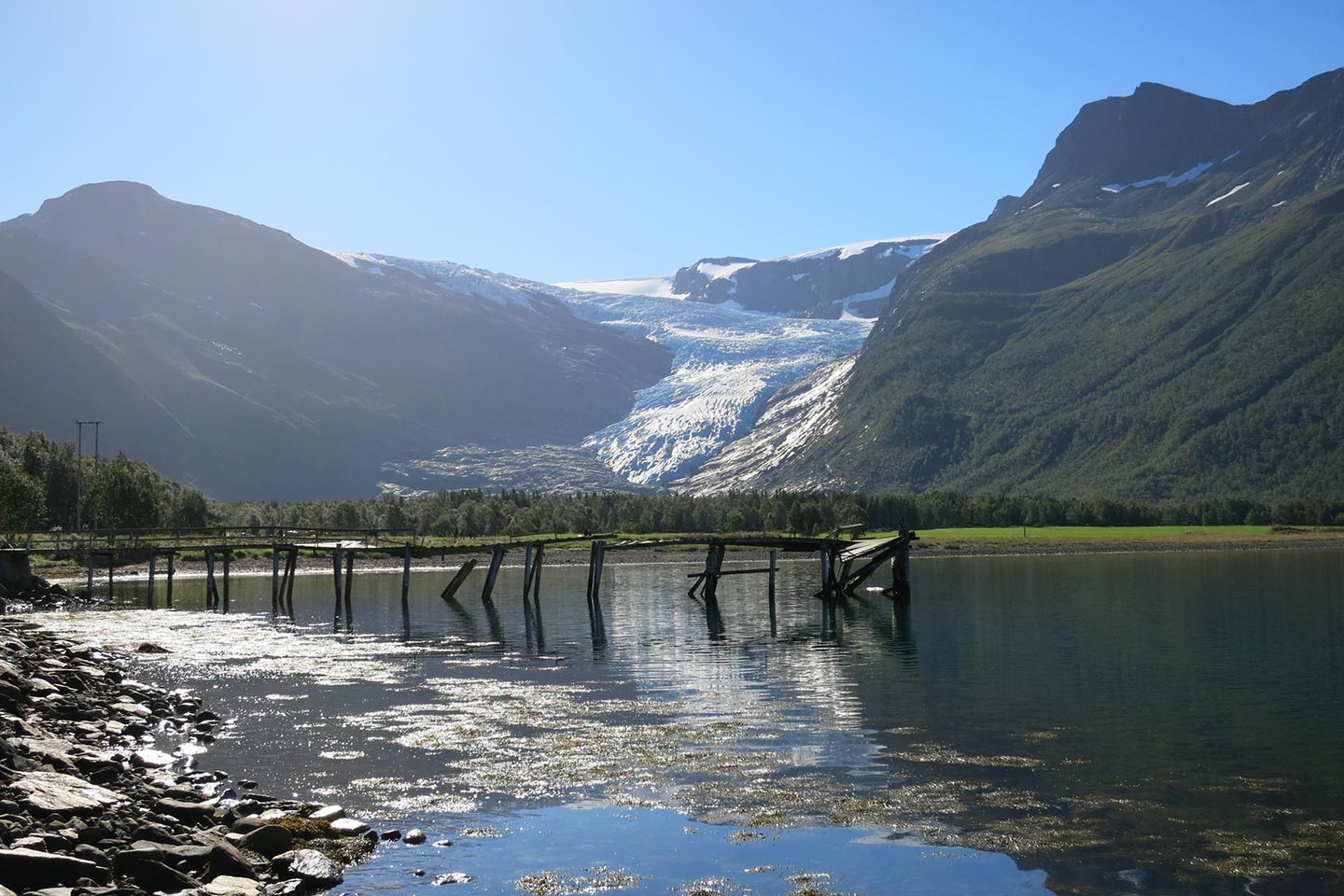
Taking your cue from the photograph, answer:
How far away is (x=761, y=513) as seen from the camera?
141500 mm

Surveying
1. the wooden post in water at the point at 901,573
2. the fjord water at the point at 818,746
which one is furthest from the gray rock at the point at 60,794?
the wooden post in water at the point at 901,573

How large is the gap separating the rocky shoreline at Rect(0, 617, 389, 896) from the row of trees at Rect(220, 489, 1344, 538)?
11180 cm

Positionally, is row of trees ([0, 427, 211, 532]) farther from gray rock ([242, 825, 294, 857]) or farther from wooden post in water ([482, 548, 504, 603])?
gray rock ([242, 825, 294, 857])

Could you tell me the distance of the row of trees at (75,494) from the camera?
89188 millimetres

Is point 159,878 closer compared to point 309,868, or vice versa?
point 159,878

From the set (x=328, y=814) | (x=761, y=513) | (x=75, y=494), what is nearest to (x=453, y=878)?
(x=328, y=814)

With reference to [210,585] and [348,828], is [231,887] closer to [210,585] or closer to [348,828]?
[348,828]

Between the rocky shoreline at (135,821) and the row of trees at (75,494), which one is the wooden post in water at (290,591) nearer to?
the row of trees at (75,494)

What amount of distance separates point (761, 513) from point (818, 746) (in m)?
118

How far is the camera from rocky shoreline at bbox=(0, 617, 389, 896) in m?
14.1

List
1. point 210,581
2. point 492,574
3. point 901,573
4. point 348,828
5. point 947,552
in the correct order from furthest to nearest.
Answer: point 947,552, point 210,581, point 492,574, point 901,573, point 348,828

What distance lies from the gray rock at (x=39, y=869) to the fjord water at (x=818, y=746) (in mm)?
3560

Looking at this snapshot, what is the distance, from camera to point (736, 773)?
21.5 m

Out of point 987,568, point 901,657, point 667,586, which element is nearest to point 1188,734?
point 901,657
